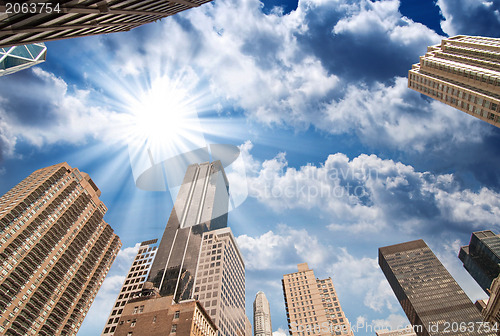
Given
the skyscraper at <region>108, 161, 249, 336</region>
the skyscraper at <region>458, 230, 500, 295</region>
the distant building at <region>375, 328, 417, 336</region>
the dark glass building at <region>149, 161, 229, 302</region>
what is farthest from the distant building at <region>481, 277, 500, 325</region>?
the distant building at <region>375, 328, 417, 336</region>

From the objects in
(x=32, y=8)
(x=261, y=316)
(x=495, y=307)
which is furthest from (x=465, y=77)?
(x=261, y=316)

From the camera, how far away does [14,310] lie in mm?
69562

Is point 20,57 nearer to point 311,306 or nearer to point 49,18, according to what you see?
point 49,18

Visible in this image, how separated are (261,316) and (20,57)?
152686mm

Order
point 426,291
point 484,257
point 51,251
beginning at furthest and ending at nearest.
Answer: point 484,257, point 426,291, point 51,251

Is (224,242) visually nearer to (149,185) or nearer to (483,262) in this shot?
(149,185)

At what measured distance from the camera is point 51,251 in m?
88.4

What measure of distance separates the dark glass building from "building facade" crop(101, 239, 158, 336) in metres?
3.85

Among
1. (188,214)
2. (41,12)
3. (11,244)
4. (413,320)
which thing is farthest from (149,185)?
(413,320)

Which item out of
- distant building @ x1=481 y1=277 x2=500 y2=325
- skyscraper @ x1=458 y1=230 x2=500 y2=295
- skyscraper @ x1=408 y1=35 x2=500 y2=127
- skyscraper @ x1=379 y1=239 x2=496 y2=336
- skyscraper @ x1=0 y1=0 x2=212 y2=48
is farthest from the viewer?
skyscraper @ x1=458 y1=230 x2=500 y2=295

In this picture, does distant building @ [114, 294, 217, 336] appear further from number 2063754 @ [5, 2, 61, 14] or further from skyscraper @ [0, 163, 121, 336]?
number 2063754 @ [5, 2, 61, 14]

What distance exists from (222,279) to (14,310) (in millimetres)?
61205

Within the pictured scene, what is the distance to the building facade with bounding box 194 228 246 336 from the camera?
9456 centimetres

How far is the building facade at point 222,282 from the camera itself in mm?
94562
